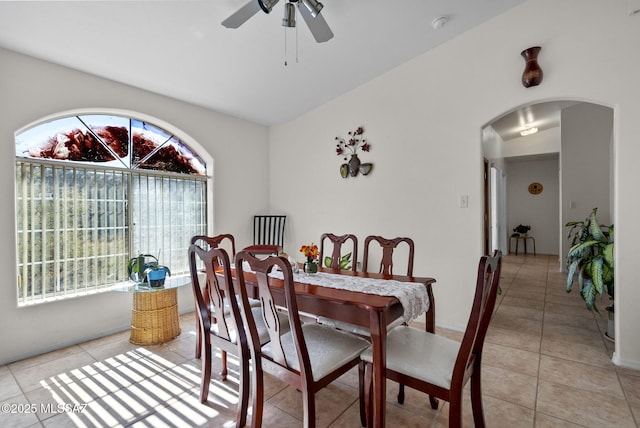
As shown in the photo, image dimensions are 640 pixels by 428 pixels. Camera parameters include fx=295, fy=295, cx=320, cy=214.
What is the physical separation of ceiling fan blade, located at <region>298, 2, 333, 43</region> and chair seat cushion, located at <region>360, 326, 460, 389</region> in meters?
2.12

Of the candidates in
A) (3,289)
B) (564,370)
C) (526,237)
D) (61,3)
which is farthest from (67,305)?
(526,237)

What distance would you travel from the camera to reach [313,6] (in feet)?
6.27

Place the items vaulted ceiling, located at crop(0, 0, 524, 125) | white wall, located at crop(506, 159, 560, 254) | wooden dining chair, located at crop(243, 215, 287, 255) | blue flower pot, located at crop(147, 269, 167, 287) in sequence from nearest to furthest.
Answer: vaulted ceiling, located at crop(0, 0, 524, 125), blue flower pot, located at crop(147, 269, 167, 287), wooden dining chair, located at crop(243, 215, 287, 255), white wall, located at crop(506, 159, 560, 254)

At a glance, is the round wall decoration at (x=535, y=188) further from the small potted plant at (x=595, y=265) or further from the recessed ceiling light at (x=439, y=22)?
the recessed ceiling light at (x=439, y=22)

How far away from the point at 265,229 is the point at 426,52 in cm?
312

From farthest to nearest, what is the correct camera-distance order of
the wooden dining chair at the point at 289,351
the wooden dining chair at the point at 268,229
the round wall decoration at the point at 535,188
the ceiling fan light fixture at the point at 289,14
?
the round wall decoration at the point at 535,188
the wooden dining chair at the point at 268,229
the ceiling fan light fixture at the point at 289,14
the wooden dining chair at the point at 289,351

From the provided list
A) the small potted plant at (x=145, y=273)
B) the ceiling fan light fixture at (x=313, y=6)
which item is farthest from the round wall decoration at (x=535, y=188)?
the small potted plant at (x=145, y=273)

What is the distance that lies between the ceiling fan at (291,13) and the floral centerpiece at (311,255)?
157 centimetres

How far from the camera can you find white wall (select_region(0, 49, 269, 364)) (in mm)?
2416

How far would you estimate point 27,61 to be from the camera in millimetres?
2488

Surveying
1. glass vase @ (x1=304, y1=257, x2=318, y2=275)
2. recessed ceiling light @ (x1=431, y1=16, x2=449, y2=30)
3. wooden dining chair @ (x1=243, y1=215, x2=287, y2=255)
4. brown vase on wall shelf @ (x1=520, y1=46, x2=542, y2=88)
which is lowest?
glass vase @ (x1=304, y1=257, x2=318, y2=275)

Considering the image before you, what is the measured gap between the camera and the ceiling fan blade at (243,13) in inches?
74.4

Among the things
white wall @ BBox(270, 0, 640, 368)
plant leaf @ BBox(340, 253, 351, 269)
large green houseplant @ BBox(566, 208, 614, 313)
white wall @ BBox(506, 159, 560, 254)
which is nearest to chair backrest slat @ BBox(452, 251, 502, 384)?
white wall @ BBox(270, 0, 640, 368)

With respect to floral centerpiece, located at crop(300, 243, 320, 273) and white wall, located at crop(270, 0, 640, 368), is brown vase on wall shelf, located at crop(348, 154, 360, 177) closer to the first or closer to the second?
white wall, located at crop(270, 0, 640, 368)
